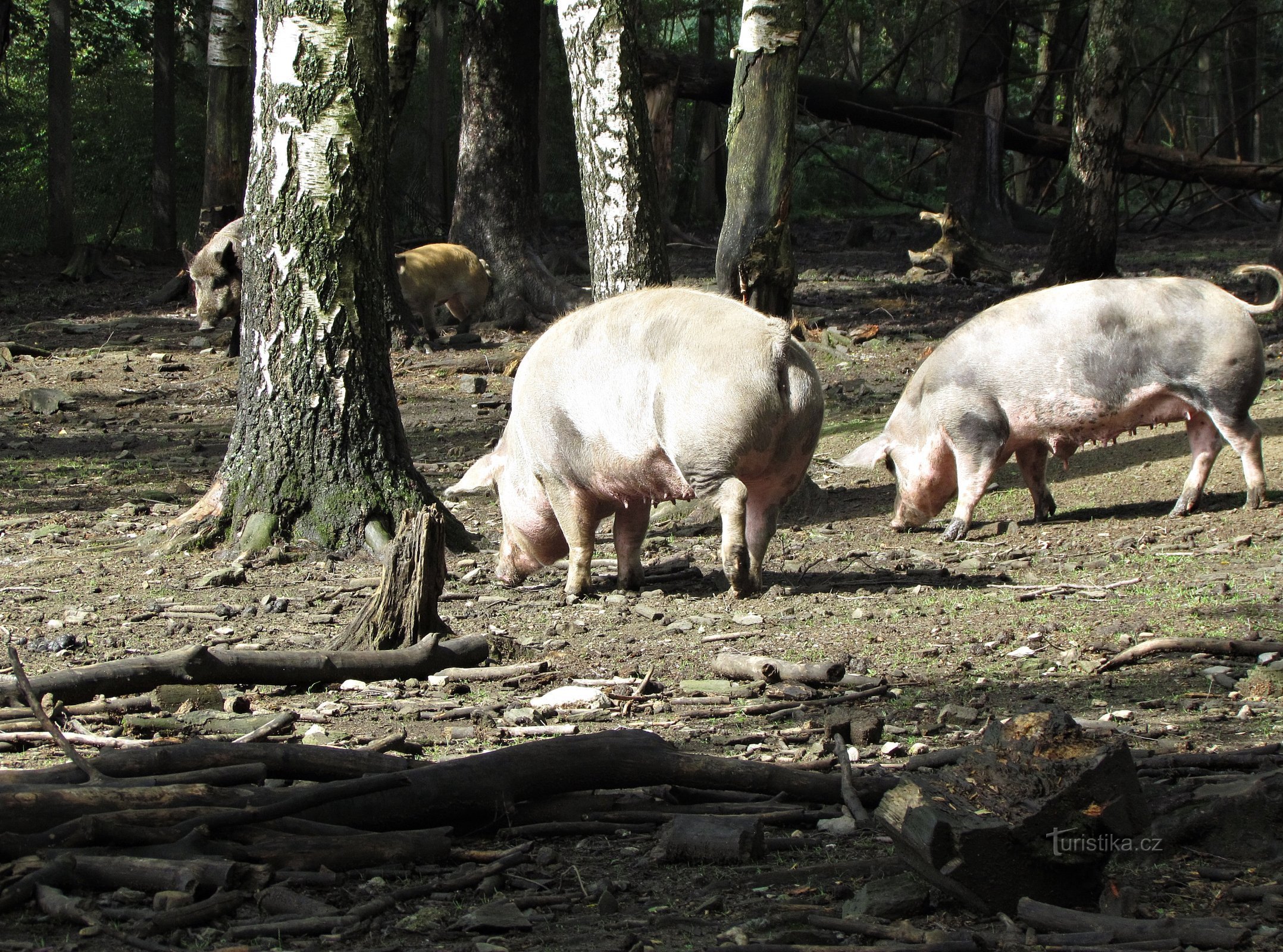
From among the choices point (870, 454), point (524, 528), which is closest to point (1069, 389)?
point (870, 454)

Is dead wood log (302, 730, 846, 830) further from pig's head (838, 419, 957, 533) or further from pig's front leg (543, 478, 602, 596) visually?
pig's head (838, 419, 957, 533)

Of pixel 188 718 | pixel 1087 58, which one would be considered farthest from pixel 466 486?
pixel 1087 58

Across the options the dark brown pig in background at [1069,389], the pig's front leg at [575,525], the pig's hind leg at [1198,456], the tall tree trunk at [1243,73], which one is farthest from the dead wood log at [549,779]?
the tall tree trunk at [1243,73]

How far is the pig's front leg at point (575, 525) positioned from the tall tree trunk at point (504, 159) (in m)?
8.70

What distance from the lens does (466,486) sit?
304 inches

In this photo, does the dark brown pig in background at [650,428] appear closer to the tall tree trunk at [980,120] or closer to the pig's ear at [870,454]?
the pig's ear at [870,454]

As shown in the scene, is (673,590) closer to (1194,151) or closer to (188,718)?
(188,718)

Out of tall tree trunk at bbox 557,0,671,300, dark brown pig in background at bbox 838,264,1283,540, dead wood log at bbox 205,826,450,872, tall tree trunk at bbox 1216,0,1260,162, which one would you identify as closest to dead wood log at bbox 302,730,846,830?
dead wood log at bbox 205,826,450,872

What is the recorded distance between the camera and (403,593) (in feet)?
17.4

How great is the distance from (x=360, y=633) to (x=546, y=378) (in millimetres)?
2096

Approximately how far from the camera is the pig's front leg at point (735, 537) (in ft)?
20.7

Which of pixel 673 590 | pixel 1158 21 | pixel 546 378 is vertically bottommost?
pixel 673 590

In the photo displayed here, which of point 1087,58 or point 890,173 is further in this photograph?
point 890,173

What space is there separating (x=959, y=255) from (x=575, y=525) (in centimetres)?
1096
